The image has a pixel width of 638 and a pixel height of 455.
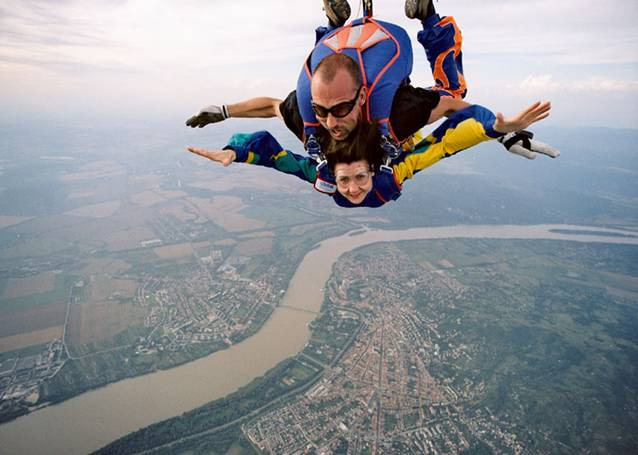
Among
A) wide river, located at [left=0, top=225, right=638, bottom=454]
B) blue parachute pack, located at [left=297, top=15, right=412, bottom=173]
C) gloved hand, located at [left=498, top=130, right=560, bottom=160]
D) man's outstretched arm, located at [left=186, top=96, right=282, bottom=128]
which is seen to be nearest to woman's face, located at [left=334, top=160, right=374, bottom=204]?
blue parachute pack, located at [left=297, top=15, right=412, bottom=173]

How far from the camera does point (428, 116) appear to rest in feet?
9.20

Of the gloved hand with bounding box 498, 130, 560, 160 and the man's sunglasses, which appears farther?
the gloved hand with bounding box 498, 130, 560, 160

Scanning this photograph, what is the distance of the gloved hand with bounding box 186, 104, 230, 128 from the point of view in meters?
2.94

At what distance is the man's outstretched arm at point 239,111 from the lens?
9.75 feet

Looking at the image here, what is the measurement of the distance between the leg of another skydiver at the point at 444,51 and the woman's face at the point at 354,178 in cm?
137

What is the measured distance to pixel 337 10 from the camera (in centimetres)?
307

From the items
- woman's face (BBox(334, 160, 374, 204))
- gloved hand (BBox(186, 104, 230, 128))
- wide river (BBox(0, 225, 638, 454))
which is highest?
gloved hand (BBox(186, 104, 230, 128))

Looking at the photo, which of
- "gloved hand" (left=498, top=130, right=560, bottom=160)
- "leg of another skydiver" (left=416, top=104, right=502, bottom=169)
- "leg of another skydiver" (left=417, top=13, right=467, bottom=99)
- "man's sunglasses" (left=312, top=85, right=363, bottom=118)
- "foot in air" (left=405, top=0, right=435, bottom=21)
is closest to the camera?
"man's sunglasses" (left=312, top=85, right=363, bottom=118)

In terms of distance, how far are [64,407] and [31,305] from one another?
11.7 metres

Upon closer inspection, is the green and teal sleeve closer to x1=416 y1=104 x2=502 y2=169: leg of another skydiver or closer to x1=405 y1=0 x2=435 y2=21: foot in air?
x1=416 y1=104 x2=502 y2=169: leg of another skydiver

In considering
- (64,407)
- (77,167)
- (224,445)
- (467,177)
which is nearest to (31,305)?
(64,407)

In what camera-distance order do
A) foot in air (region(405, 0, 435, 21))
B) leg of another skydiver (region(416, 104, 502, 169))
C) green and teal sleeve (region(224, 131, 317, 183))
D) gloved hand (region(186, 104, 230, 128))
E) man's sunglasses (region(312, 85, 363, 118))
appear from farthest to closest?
foot in air (region(405, 0, 435, 21)), gloved hand (region(186, 104, 230, 128)), green and teal sleeve (region(224, 131, 317, 183)), leg of another skydiver (region(416, 104, 502, 169)), man's sunglasses (region(312, 85, 363, 118))

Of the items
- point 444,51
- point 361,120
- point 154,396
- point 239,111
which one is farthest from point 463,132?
point 154,396

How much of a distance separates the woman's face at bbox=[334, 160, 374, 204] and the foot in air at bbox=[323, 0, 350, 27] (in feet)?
4.58
